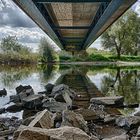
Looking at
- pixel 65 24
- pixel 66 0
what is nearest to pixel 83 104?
pixel 66 0

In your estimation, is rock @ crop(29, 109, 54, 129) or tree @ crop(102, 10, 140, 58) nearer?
rock @ crop(29, 109, 54, 129)

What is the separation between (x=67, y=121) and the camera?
7.07m

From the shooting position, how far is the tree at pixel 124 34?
7469cm

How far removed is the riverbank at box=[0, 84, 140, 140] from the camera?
5504 mm

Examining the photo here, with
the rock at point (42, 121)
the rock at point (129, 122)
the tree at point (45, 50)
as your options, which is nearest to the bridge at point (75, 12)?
the rock at point (129, 122)

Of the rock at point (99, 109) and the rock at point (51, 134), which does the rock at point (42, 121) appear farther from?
the rock at point (99, 109)

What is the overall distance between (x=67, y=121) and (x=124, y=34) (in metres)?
69.8

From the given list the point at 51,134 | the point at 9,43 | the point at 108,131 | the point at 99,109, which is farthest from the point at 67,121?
the point at 9,43

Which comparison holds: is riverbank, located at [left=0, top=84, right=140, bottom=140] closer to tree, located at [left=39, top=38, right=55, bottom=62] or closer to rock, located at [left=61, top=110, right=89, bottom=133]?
rock, located at [left=61, top=110, right=89, bottom=133]

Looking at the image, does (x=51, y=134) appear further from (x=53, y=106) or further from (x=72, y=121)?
(x=53, y=106)

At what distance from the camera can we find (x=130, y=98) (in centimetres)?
1315

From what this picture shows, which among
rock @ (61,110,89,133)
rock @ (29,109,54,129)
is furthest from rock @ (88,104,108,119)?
rock @ (29,109,54,129)

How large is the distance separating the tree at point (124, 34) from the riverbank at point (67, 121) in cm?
6241

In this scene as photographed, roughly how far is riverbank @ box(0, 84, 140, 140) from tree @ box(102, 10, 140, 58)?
6241 centimetres
